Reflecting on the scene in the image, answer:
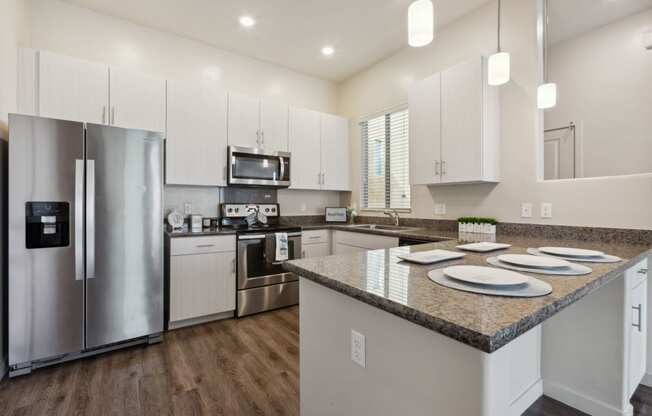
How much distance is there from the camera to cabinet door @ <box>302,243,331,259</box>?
138 inches

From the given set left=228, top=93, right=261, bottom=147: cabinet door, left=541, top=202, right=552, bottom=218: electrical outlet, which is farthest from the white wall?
left=228, top=93, right=261, bottom=147: cabinet door

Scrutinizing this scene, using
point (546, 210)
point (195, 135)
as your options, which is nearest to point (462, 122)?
point (546, 210)

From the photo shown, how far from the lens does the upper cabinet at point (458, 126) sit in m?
2.44

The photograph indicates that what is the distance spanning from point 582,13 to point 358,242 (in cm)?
272

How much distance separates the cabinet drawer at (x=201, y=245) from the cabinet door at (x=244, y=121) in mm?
1085

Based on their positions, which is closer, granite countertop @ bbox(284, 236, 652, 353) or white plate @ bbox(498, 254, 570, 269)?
granite countertop @ bbox(284, 236, 652, 353)

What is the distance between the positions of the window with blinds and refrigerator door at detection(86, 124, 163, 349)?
254cm

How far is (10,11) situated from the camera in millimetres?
2207

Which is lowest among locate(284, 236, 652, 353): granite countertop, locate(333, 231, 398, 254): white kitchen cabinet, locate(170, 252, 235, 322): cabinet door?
locate(170, 252, 235, 322): cabinet door

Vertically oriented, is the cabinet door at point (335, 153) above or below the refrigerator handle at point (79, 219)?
above

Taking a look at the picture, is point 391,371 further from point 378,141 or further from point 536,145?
point 378,141

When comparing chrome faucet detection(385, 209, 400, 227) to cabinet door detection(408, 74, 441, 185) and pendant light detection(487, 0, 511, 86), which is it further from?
pendant light detection(487, 0, 511, 86)

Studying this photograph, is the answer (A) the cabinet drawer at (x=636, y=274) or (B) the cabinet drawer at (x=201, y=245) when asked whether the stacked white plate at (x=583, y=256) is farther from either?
(B) the cabinet drawer at (x=201, y=245)

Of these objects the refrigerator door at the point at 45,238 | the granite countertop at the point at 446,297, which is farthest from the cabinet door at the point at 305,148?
the granite countertop at the point at 446,297
